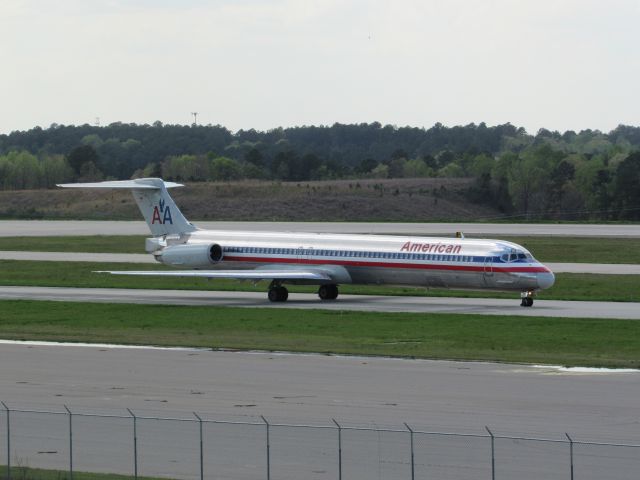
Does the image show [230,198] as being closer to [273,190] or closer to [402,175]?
[273,190]

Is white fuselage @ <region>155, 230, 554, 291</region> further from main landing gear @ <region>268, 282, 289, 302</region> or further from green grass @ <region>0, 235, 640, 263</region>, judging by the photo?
green grass @ <region>0, 235, 640, 263</region>

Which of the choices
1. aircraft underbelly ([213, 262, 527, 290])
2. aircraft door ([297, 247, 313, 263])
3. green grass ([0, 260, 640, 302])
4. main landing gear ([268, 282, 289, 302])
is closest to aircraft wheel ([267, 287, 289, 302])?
Answer: main landing gear ([268, 282, 289, 302])

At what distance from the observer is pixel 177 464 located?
21.7m

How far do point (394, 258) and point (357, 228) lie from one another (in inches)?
1939

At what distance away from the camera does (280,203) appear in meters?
129

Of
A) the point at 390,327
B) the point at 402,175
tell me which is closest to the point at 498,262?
the point at 390,327

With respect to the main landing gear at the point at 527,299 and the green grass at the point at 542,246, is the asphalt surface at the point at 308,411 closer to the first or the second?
the main landing gear at the point at 527,299

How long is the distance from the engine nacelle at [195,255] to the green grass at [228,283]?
4.63 metres

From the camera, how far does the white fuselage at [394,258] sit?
160ft

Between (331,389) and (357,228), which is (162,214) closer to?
(331,389)

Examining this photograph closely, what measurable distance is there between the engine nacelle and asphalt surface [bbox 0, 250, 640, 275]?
18.4m

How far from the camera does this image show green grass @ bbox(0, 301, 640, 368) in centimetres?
3741

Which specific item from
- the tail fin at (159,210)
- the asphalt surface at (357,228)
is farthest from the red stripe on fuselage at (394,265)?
the asphalt surface at (357,228)

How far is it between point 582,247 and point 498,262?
34.3 m
